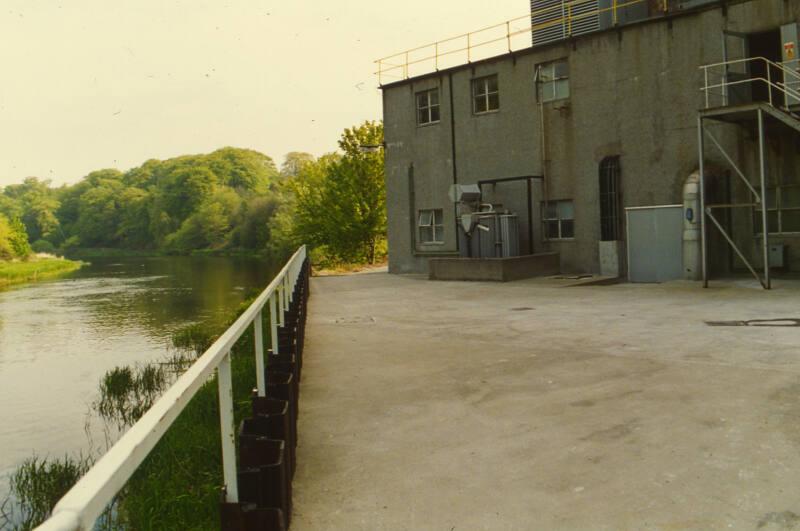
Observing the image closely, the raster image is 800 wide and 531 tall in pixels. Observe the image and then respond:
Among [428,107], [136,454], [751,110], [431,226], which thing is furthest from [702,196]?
[136,454]

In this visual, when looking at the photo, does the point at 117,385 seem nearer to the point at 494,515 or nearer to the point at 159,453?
the point at 159,453

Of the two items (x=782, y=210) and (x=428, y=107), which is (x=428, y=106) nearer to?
(x=428, y=107)

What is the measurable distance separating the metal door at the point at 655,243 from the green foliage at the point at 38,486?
13760 mm

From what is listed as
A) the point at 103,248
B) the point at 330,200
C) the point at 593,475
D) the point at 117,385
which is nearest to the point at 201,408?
the point at 117,385

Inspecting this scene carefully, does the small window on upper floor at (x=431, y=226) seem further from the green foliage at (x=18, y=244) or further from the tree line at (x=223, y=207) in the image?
the green foliage at (x=18, y=244)

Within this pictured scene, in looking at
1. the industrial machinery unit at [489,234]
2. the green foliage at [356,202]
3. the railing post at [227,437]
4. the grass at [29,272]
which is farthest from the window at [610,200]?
the grass at [29,272]

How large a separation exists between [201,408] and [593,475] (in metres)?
6.21

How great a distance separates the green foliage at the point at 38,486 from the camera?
7.36 m

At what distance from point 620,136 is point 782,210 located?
454 cm

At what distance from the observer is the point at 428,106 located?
24656 mm

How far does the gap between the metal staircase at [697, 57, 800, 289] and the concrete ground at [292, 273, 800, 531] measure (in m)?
4.24

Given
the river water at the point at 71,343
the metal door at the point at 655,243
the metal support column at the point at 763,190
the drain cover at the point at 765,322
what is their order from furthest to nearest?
1. the metal door at the point at 655,243
2. the metal support column at the point at 763,190
3. the river water at the point at 71,343
4. the drain cover at the point at 765,322

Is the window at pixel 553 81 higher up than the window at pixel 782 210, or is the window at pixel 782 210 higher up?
the window at pixel 553 81

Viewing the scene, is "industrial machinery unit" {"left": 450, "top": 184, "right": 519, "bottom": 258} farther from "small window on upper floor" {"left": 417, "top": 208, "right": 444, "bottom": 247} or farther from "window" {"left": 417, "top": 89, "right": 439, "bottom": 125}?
"window" {"left": 417, "top": 89, "right": 439, "bottom": 125}
